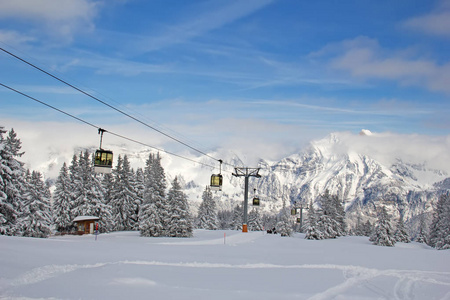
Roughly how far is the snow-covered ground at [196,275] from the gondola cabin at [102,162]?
4952 millimetres

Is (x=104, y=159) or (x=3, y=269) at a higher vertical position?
(x=104, y=159)

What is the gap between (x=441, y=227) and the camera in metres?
→ 67.0

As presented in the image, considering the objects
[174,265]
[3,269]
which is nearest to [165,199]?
[174,265]

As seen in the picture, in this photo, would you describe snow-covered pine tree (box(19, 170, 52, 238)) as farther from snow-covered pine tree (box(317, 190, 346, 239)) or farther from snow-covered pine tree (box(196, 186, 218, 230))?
snow-covered pine tree (box(317, 190, 346, 239))

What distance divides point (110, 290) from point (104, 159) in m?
13.5

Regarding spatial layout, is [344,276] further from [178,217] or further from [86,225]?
[86,225]

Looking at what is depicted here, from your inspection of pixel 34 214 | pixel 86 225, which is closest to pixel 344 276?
pixel 34 214

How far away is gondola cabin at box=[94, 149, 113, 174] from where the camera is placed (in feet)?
79.9

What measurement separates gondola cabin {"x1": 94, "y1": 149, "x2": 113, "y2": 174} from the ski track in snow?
28.8 ft

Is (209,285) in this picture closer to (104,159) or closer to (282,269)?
(282,269)

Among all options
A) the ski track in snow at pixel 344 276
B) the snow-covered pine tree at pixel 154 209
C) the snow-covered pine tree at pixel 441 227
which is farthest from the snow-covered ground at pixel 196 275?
the snow-covered pine tree at pixel 441 227

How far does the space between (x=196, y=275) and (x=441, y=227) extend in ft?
214

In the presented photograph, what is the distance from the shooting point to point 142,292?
1233 cm

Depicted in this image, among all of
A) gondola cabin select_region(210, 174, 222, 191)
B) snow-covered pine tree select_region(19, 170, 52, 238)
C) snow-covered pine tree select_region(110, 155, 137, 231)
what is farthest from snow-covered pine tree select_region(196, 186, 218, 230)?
gondola cabin select_region(210, 174, 222, 191)
